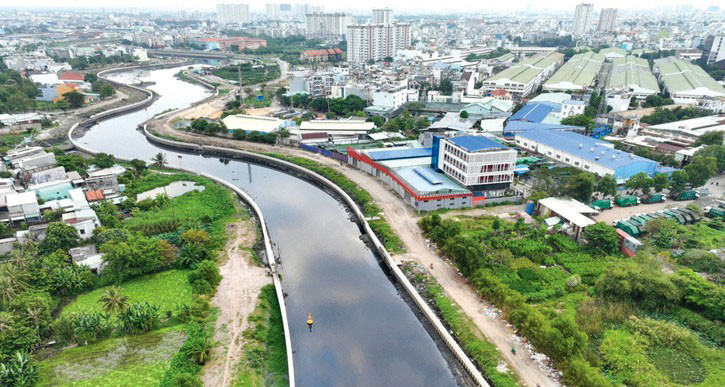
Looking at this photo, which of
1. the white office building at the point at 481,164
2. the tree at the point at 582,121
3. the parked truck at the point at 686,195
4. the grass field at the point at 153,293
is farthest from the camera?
the tree at the point at 582,121

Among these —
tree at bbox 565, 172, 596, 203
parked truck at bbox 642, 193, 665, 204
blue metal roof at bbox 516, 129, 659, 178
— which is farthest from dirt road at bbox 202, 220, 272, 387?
blue metal roof at bbox 516, 129, 659, 178

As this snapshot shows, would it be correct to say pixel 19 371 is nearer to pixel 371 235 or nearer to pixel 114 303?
pixel 114 303

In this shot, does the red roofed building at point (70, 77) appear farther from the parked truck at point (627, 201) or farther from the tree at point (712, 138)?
the tree at point (712, 138)

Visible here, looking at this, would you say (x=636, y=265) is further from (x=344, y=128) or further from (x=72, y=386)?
(x=344, y=128)

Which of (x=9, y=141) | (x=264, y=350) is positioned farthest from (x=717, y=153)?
(x=9, y=141)

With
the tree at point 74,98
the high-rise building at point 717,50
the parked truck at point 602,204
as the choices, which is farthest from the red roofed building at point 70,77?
the high-rise building at point 717,50

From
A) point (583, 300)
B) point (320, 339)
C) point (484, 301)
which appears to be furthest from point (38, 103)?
point (583, 300)

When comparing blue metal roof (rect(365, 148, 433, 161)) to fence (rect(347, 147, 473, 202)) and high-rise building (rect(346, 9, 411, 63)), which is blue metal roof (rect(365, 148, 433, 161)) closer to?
fence (rect(347, 147, 473, 202))
